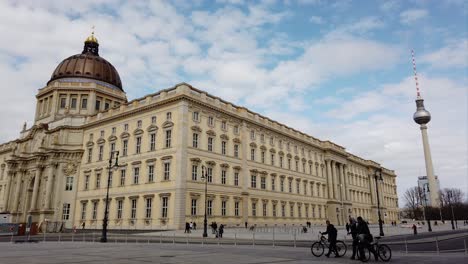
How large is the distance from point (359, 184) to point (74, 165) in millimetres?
70401

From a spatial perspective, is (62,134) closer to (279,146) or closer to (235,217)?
(235,217)

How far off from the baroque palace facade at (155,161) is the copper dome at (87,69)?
0.72ft

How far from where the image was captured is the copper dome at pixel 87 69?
69938mm

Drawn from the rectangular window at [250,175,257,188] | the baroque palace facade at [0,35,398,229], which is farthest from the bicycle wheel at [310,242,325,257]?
the rectangular window at [250,175,257,188]

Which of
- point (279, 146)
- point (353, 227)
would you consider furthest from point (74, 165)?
point (353, 227)

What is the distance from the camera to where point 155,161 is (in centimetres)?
4603

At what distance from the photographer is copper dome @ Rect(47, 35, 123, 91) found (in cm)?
6994

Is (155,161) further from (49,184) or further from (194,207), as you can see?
(49,184)

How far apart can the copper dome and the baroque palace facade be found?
22 centimetres

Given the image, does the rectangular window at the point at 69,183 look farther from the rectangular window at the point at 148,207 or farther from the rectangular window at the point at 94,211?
the rectangular window at the point at 148,207

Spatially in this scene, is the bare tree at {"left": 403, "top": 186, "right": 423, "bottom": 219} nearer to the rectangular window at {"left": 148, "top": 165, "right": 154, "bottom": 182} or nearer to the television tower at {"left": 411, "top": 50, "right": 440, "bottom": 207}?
the television tower at {"left": 411, "top": 50, "right": 440, "bottom": 207}

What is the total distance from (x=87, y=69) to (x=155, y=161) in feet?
114

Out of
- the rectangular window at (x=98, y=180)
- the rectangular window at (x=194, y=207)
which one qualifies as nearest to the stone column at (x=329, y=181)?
the rectangular window at (x=194, y=207)

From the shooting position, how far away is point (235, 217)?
4844cm
